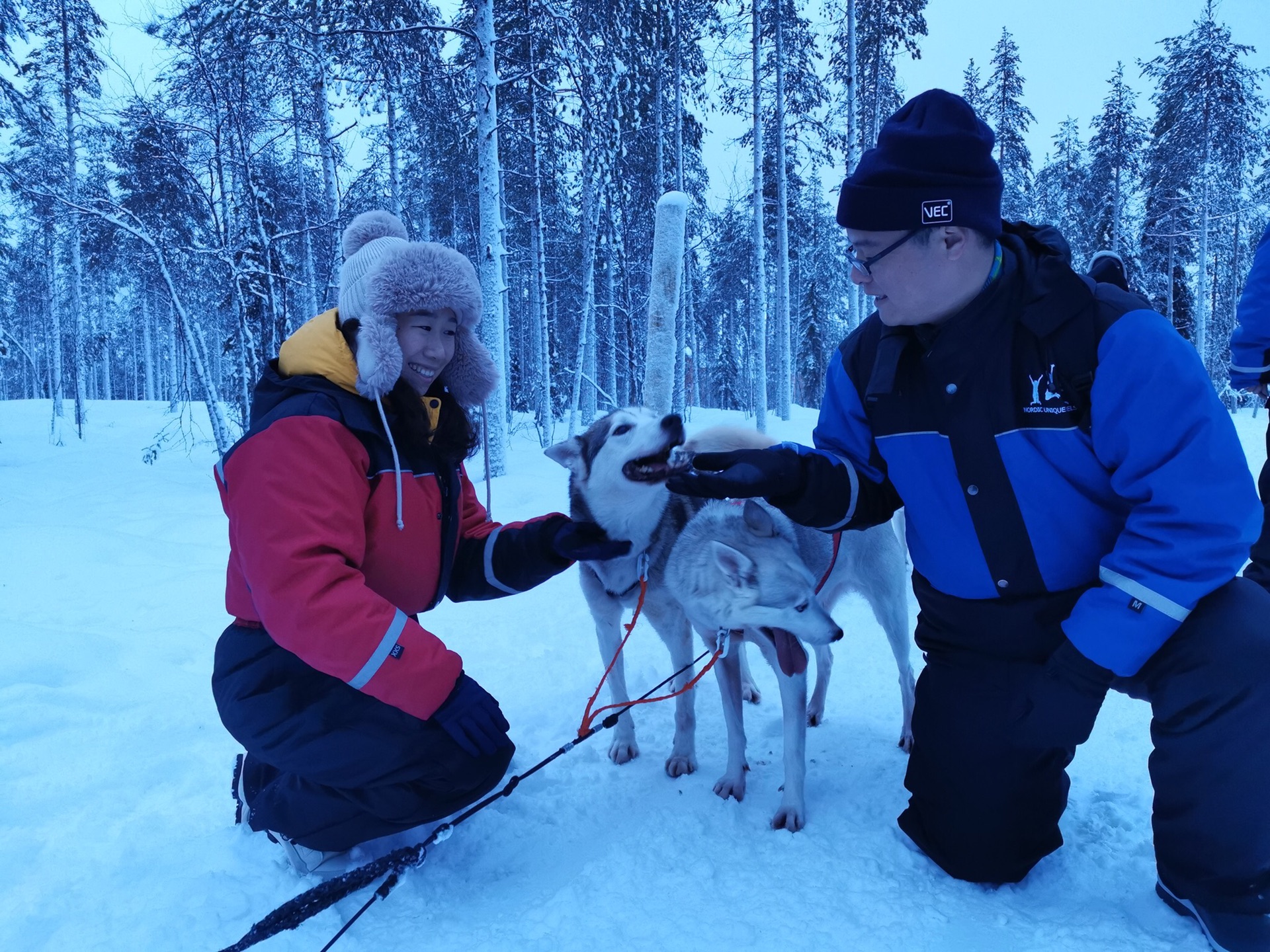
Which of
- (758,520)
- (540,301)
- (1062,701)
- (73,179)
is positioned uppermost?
(73,179)

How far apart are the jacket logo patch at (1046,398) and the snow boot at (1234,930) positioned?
1228 millimetres

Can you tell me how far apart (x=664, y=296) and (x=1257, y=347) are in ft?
11.8

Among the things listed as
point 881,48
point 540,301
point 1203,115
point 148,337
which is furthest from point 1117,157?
point 148,337

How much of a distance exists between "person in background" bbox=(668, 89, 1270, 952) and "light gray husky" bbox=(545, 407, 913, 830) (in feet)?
1.01

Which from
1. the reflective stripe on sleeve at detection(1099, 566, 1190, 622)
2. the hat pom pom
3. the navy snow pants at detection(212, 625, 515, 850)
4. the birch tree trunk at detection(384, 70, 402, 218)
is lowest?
the navy snow pants at detection(212, 625, 515, 850)

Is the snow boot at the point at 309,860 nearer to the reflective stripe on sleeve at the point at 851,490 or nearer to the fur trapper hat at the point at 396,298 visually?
the fur trapper hat at the point at 396,298

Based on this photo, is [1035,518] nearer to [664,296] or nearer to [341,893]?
[341,893]

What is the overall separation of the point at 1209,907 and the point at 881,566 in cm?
148

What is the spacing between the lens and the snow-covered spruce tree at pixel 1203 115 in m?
17.9

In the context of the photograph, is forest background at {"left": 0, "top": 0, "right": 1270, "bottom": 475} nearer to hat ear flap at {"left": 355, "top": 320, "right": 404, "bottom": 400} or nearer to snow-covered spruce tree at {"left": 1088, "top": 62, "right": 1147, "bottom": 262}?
snow-covered spruce tree at {"left": 1088, "top": 62, "right": 1147, "bottom": 262}

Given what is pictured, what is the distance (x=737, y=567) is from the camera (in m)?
2.28

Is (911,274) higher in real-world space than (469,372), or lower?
higher

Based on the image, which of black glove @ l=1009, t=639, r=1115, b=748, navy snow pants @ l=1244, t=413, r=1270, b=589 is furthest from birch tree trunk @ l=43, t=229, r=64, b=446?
navy snow pants @ l=1244, t=413, r=1270, b=589

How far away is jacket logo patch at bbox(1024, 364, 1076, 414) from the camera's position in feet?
5.73
